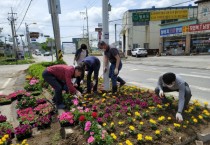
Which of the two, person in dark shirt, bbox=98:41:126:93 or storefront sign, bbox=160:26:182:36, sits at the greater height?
storefront sign, bbox=160:26:182:36

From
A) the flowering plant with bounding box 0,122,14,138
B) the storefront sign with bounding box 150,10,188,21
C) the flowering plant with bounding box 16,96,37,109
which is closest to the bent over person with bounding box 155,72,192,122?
the flowering plant with bounding box 0,122,14,138

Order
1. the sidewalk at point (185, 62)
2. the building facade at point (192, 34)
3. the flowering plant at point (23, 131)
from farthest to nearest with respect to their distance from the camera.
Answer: the building facade at point (192, 34)
the sidewalk at point (185, 62)
the flowering plant at point (23, 131)

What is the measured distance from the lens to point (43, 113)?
4.72 m

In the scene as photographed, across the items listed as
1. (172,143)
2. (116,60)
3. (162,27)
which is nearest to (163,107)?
(172,143)

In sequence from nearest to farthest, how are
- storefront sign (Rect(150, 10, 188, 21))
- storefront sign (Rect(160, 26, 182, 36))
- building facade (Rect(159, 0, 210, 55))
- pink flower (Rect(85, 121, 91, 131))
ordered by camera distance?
pink flower (Rect(85, 121, 91, 131)) < building facade (Rect(159, 0, 210, 55)) < storefront sign (Rect(160, 26, 182, 36)) < storefront sign (Rect(150, 10, 188, 21))

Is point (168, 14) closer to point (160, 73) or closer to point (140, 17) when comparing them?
point (140, 17)

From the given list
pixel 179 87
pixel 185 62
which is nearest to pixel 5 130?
pixel 179 87

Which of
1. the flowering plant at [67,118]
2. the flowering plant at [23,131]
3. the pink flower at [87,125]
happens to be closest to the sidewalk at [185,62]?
the flowering plant at [67,118]

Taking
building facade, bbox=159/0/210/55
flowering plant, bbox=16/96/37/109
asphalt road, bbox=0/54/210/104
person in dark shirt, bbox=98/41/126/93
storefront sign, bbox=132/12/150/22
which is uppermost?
storefront sign, bbox=132/12/150/22

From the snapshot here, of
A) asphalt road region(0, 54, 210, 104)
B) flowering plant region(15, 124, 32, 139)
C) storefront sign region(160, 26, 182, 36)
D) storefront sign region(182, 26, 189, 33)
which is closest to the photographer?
flowering plant region(15, 124, 32, 139)

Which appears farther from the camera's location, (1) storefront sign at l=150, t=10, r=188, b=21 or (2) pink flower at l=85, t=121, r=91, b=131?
(1) storefront sign at l=150, t=10, r=188, b=21

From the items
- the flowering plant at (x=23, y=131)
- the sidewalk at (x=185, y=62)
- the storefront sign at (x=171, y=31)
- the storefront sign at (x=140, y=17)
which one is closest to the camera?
the flowering plant at (x=23, y=131)

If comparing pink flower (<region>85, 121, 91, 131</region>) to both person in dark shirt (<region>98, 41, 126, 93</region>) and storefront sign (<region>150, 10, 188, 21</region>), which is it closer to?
person in dark shirt (<region>98, 41, 126, 93</region>)

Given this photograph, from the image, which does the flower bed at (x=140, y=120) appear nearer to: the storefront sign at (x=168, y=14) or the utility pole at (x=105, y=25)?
the utility pole at (x=105, y=25)
